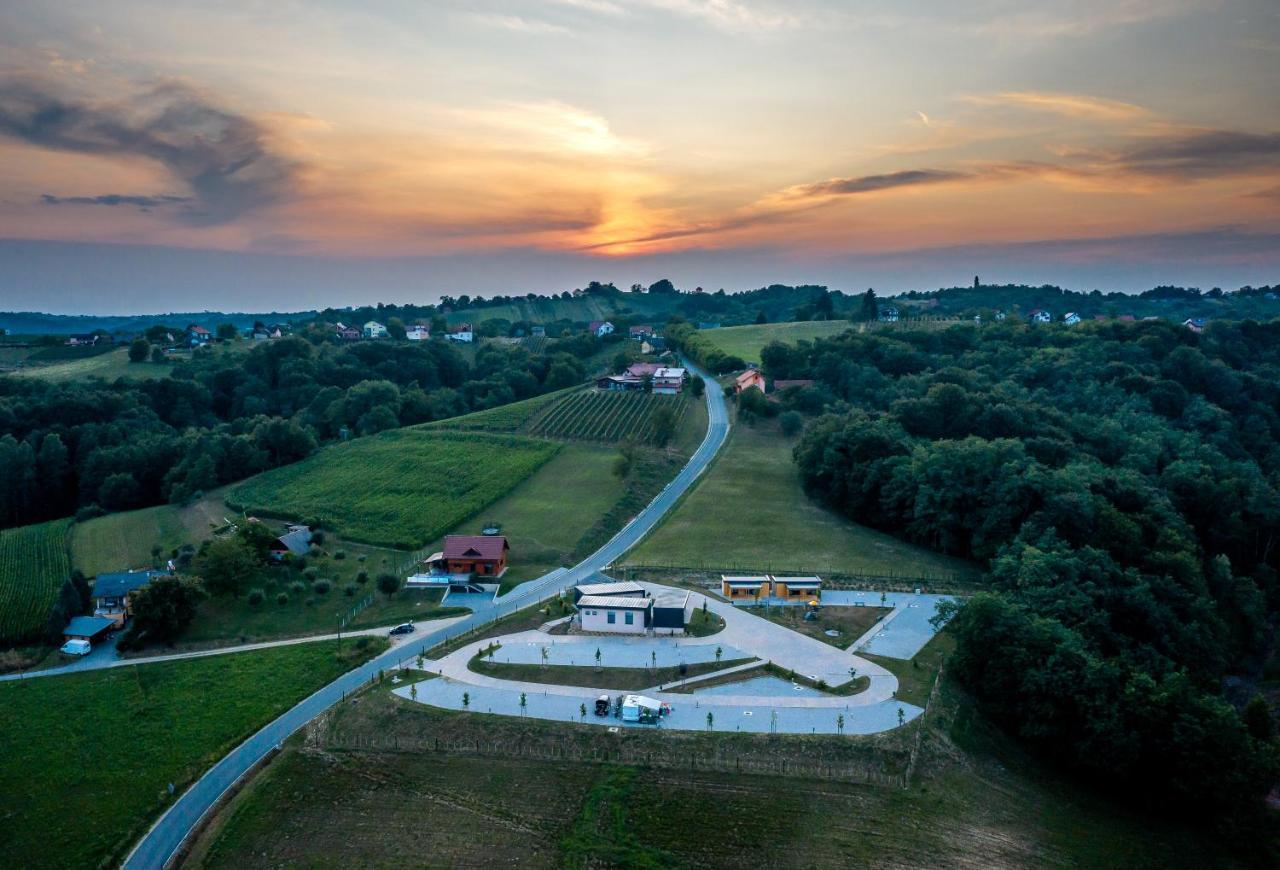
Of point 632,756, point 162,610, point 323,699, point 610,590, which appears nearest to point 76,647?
point 162,610

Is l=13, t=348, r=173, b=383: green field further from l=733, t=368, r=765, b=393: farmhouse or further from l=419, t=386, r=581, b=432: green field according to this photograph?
l=733, t=368, r=765, b=393: farmhouse

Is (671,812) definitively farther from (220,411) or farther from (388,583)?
(220,411)

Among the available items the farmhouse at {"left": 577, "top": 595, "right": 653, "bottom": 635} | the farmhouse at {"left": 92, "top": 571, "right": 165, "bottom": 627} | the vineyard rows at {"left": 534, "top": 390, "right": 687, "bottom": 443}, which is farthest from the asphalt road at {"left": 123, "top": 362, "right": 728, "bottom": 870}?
the farmhouse at {"left": 92, "top": 571, "right": 165, "bottom": 627}

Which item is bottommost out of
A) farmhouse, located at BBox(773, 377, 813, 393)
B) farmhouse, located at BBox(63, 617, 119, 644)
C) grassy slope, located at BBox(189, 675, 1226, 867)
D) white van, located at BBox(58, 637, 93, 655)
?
grassy slope, located at BBox(189, 675, 1226, 867)

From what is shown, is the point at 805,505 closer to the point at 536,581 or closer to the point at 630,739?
the point at 536,581

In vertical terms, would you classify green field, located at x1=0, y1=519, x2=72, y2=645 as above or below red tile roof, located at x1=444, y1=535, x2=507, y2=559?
below

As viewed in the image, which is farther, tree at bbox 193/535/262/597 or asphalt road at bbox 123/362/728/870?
tree at bbox 193/535/262/597

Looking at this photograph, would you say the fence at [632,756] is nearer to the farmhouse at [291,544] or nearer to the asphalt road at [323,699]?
the asphalt road at [323,699]
